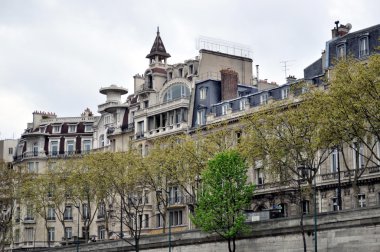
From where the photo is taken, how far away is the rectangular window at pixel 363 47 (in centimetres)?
7812

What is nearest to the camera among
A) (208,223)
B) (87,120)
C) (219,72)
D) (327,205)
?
(208,223)

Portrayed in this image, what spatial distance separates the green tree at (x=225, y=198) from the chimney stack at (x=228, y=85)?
26068 mm

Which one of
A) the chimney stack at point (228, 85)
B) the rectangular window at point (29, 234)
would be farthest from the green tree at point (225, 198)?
the rectangular window at point (29, 234)

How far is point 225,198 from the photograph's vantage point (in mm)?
69062

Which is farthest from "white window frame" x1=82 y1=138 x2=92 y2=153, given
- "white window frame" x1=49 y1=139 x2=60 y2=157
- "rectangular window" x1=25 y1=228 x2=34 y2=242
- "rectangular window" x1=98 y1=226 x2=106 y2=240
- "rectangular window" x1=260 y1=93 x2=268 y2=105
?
"rectangular window" x1=260 y1=93 x2=268 y2=105

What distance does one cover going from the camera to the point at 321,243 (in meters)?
63.0

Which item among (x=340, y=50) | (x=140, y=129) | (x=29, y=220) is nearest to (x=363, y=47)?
(x=340, y=50)

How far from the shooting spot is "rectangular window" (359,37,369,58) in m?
78.1

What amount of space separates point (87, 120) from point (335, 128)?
7407 cm

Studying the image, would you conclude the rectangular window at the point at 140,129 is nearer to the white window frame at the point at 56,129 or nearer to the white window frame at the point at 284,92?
the white window frame at the point at 284,92

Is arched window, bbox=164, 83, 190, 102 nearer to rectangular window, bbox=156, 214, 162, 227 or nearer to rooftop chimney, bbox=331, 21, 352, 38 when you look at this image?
rectangular window, bbox=156, 214, 162, 227

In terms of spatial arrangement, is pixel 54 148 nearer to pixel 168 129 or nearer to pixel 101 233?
pixel 101 233

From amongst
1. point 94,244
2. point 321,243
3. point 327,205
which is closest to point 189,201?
point 94,244

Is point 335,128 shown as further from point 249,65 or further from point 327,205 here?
point 249,65
